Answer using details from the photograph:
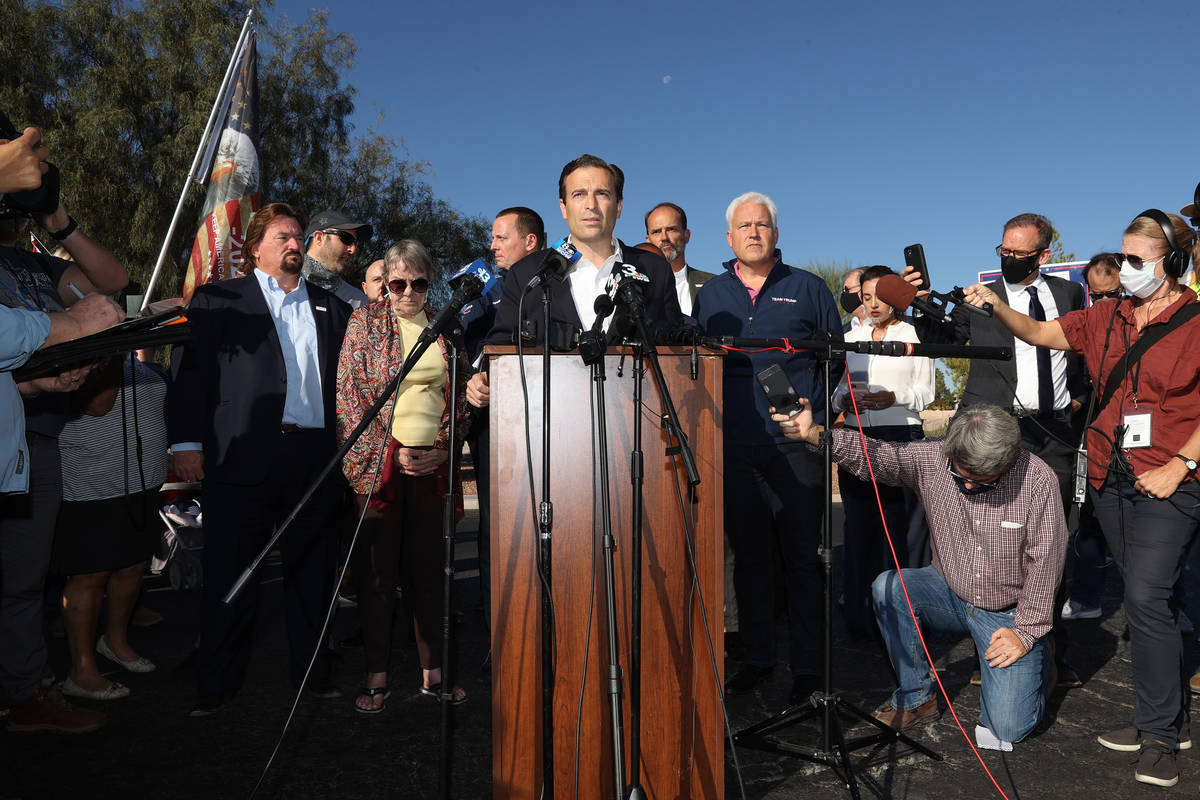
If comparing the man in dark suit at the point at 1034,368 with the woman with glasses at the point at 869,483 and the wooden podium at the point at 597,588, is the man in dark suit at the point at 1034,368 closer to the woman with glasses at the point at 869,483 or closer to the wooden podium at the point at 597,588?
the woman with glasses at the point at 869,483

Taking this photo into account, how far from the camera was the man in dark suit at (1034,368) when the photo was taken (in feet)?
16.5

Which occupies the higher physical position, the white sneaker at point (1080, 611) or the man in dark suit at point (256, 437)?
the man in dark suit at point (256, 437)

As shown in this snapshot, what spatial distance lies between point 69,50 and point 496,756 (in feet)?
68.5

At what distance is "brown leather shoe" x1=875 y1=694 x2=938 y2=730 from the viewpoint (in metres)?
4.02

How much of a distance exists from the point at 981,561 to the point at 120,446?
4.35 m

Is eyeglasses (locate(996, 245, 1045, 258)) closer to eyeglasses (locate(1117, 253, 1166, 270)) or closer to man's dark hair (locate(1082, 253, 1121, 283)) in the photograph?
eyeglasses (locate(1117, 253, 1166, 270))

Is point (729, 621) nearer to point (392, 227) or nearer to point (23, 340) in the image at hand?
point (23, 340)

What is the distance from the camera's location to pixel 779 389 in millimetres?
3258

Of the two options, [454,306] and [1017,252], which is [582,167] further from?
[1017,252]

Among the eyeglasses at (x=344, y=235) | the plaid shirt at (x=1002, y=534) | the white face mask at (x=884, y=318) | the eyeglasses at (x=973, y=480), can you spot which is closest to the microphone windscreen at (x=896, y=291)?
the plaid shirt at (x=1002, y=534)

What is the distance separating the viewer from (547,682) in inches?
99.0

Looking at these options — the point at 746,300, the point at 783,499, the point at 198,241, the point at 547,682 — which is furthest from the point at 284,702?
the point at 198,241

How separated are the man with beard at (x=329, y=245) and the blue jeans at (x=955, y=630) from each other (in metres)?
4.08

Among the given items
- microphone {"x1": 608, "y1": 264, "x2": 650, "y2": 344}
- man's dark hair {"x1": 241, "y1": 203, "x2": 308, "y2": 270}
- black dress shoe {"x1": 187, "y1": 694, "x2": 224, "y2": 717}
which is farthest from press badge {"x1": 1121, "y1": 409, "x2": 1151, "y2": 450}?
black dress shoe {"x1": 187, "y1": 694, "x2": 224, "y2": 717}
